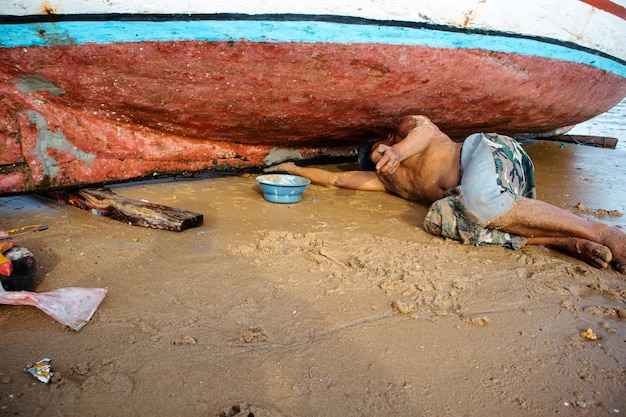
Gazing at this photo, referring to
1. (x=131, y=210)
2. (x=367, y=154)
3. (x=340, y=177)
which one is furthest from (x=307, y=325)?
(x=367, y=154)

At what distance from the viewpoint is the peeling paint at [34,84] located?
2611mm

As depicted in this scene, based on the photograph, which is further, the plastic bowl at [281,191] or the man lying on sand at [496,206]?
the plastic bowl at [281,191]

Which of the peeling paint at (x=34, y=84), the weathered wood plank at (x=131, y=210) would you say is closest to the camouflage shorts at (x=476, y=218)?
the weathered wood plank at (x=131, y=210)

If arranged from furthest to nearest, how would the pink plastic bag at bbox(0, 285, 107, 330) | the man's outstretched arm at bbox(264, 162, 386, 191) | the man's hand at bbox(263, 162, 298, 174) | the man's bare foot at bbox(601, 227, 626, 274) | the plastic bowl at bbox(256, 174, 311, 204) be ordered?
the man's hand at bbox(263, 162, 298, 174) → the man's outstretched arm at bbox(264, 162, 386, 191) → the plastic bowl at bbox(256, 174, 311, 204) → the man's bare foot at bbox(601, 227, 626, 274) → the pink plastic bag at bbox(0, 285, 107, 330)

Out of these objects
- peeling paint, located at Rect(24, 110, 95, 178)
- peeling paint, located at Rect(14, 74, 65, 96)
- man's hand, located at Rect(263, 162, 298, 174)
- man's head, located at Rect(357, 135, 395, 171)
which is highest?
peeling paint, located at Rect(14, 74, 65, 96)

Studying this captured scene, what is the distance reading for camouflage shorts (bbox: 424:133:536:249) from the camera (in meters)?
2.68

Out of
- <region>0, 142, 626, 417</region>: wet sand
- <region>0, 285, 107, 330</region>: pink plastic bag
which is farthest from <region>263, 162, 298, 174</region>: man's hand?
<region>0, 285, 107, 330</region>: pink plastic bag

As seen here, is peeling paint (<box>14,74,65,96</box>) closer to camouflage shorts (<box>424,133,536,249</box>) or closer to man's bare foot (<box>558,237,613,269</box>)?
camouflage shorts (<box>424,133,536,249</box>)

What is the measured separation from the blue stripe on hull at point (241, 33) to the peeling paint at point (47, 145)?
42 centimetres

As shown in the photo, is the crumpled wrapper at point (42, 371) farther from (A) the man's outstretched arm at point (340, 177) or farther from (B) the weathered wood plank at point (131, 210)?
(A) the man's outstretched arm at point (340, 177)

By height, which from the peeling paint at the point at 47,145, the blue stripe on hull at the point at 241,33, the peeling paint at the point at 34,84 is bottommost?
the peeling paint at the point at 47,145

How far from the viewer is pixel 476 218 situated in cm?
265

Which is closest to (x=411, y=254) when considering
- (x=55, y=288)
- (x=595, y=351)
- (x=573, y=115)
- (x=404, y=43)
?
(x=595, y=351)

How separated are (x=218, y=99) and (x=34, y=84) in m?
1.03
